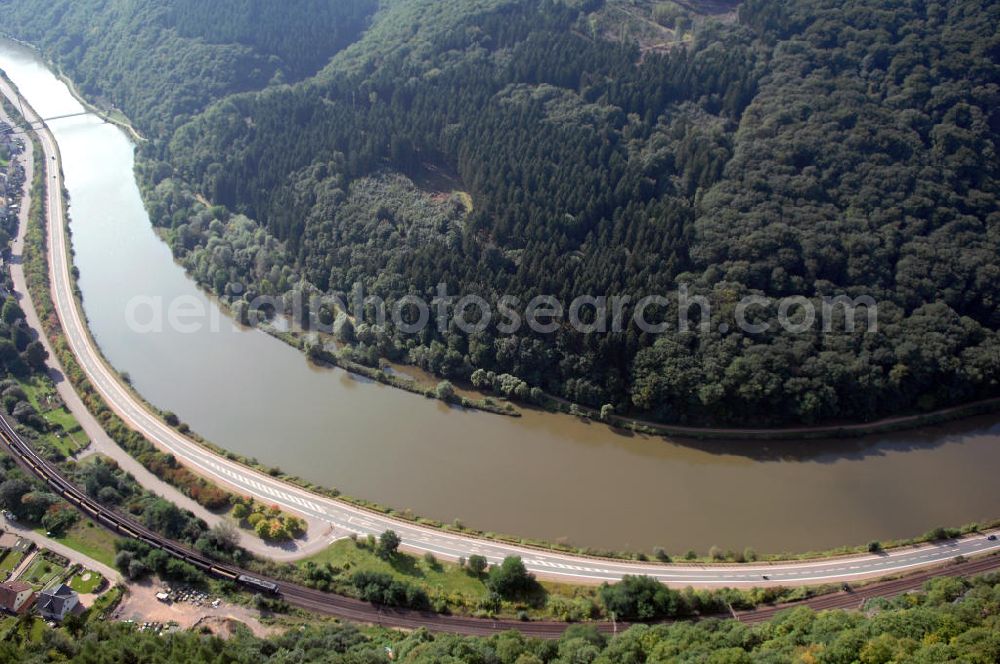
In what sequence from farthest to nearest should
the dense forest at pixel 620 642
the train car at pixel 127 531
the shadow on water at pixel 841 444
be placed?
the shadow on water at pixel 841 444, the train car at pixel 127 531, the dense forest at pixel 620 642

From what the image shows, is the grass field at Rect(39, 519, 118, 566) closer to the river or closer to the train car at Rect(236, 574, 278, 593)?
the train car at Rect(236, 574, 278, 593)

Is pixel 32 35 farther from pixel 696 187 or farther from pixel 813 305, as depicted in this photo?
pixel 813 305

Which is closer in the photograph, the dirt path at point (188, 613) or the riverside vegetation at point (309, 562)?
the dirt path at point (188, 613)

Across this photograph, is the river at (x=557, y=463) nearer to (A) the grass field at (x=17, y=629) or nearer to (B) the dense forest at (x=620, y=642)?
(B) the dense forest at (x=620, y=642)

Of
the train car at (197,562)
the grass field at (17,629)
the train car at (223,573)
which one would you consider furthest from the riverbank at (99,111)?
the grass field at (17,629)

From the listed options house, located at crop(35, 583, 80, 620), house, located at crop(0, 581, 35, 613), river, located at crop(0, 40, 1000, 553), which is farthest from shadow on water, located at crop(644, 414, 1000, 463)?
house, located at crop(0, 581, 35, 613)
